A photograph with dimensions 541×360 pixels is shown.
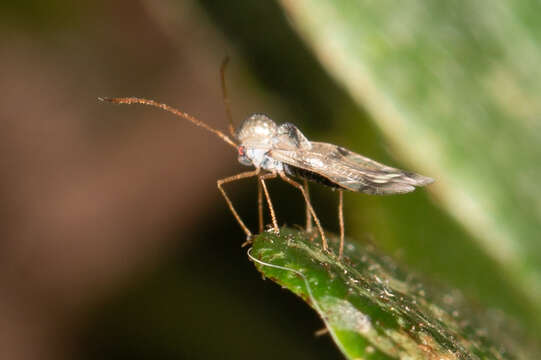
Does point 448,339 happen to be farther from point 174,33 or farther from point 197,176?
point 197,176

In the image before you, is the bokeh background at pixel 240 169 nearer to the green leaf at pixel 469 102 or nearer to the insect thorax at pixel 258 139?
the green leaf at pixel 469 102

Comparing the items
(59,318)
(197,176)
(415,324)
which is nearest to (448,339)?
(415,324)

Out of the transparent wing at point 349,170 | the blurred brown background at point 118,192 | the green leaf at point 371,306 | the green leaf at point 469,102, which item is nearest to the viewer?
the green leaf at point 371,306

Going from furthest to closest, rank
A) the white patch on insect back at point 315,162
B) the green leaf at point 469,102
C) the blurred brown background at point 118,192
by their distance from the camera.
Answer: the blurred brown background at point 118,192, the green leaf at point 469,102, the white patch on insect back at point 315,162

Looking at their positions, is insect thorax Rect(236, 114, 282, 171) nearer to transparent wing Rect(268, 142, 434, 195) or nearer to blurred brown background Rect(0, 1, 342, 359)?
transparent wing Rect(268, 142, 434, 195)

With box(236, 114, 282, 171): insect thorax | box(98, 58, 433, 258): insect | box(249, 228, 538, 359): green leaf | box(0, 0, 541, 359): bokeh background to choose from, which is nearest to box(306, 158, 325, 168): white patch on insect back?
box(98, 58, 433, 258): insect

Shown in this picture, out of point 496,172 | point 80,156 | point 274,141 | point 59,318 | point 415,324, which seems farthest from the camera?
point 80,156

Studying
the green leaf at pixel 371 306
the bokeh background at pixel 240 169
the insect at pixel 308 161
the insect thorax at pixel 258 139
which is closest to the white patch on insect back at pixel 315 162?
the insect at pixel 308 161

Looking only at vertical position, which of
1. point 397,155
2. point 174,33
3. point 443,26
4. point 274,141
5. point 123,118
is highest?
point 123,118
